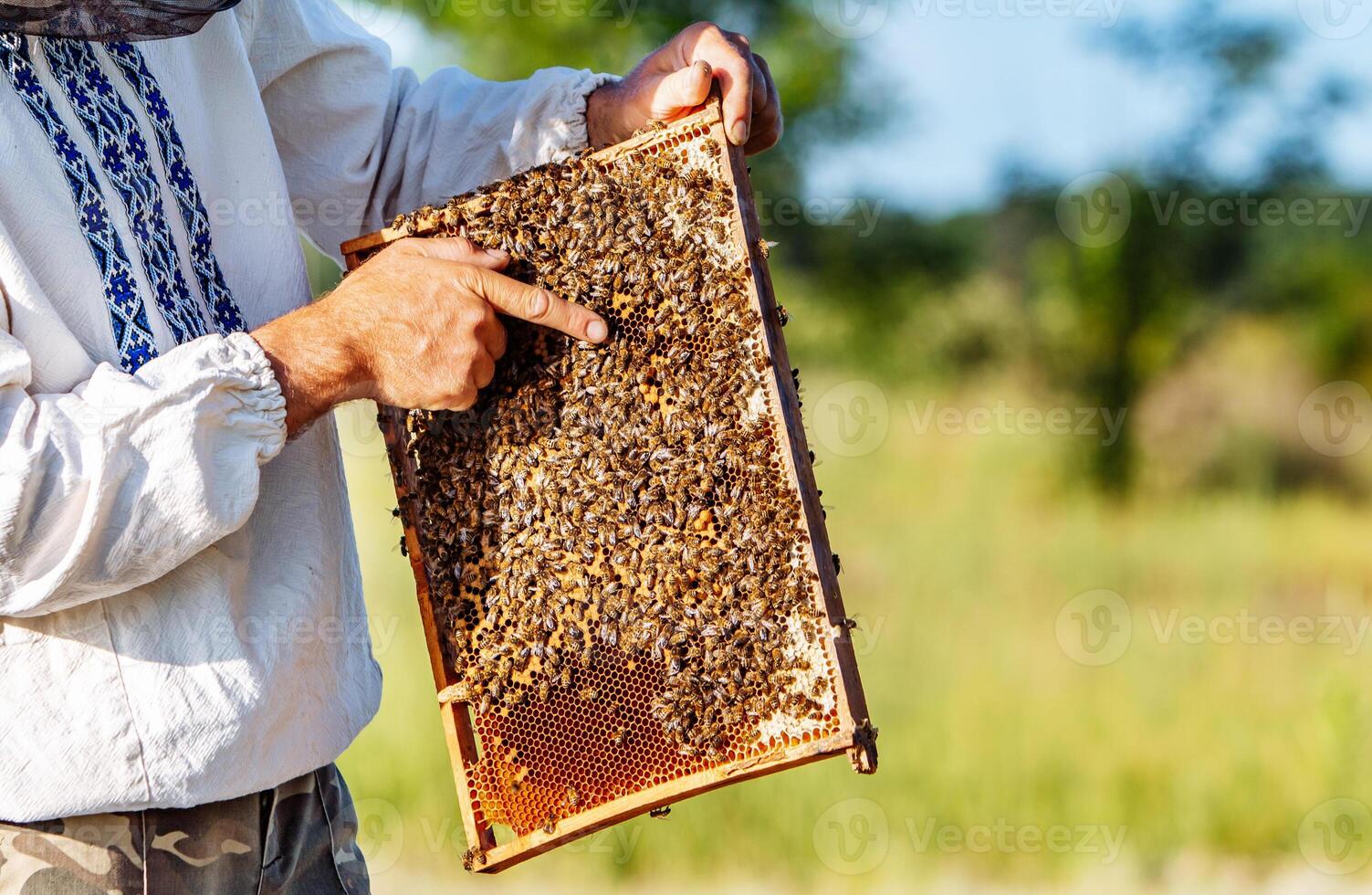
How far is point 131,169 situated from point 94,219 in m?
0.19

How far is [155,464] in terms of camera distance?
6.98ft

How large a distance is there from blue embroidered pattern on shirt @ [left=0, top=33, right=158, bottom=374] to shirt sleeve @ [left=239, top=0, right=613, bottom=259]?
2.90 feet

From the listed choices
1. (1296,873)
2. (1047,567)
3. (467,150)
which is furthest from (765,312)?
(1047,567)

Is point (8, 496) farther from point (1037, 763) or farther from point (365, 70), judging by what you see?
point (1037, 763)

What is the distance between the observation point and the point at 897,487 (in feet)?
33.6
